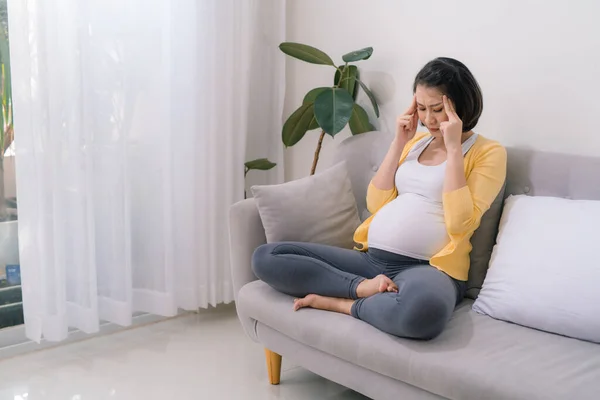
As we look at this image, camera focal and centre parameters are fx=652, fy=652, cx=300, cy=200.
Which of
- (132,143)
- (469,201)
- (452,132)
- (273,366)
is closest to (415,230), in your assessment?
(469,201)

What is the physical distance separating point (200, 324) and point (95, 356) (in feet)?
1.68

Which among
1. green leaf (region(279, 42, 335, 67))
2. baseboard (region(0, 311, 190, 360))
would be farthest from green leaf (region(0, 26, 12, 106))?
green leaf (region(279, 42, 335, 67))

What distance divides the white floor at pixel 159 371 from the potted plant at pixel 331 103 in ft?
2.95

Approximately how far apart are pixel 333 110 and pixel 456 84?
0.67m

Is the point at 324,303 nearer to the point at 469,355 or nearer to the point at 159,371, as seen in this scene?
the point at 469,355

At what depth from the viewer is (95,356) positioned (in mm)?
2539

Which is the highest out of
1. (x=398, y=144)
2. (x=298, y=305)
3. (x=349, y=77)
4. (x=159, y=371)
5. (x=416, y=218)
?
(x=349, y=77)

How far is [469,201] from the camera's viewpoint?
1.96 metres

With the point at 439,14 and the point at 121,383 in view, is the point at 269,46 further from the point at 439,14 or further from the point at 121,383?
the point at 121,383

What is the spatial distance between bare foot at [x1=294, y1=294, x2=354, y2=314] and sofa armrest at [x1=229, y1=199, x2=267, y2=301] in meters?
0.31

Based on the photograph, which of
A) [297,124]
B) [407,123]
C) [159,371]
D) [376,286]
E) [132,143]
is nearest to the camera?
[376,286]

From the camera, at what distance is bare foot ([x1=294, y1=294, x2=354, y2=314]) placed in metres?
1.96

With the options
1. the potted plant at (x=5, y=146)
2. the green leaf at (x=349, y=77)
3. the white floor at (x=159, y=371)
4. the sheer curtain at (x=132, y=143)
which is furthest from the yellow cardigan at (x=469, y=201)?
the potted plant at (x=5, y=146)

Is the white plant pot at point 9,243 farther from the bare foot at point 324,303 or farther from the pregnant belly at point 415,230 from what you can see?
the pregnant belly at point 415,230
